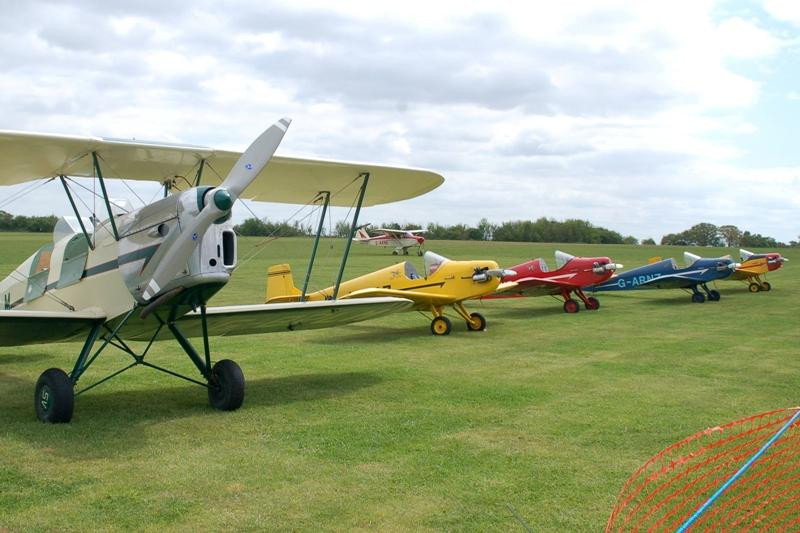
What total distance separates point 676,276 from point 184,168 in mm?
16251

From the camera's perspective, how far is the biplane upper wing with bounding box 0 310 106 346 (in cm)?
639

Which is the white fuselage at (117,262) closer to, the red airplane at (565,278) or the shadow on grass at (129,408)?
the shadow on grass at (129,408)

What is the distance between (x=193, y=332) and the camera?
28.0ft

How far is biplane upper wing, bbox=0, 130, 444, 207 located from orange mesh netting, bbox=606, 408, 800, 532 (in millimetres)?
4766

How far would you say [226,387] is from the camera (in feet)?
23.2

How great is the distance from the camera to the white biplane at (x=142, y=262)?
623cm

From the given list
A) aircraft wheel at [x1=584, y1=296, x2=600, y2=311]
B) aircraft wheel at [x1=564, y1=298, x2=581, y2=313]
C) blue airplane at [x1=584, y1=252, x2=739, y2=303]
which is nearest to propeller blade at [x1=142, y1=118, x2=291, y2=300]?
aircraft wheel at [x1=564, y1=298, x2=581, y2=313]

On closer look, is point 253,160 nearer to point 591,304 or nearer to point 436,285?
point 436,285

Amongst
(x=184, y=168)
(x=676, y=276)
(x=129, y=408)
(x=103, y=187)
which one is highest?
(x=184, y=168)

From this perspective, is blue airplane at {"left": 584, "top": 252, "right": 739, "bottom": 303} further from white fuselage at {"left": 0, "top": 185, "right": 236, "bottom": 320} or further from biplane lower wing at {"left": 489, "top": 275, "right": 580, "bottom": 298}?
white fuselage at {"left": 0, "top": 185, "right": 236, "bottom": 320}

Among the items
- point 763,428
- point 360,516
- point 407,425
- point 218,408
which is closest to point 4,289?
point 218,408

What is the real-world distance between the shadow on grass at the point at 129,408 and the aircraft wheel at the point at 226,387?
0.35ft

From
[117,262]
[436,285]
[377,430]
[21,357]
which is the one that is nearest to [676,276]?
[436,285]

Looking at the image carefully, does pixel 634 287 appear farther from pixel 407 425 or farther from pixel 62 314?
pixel 62 314
